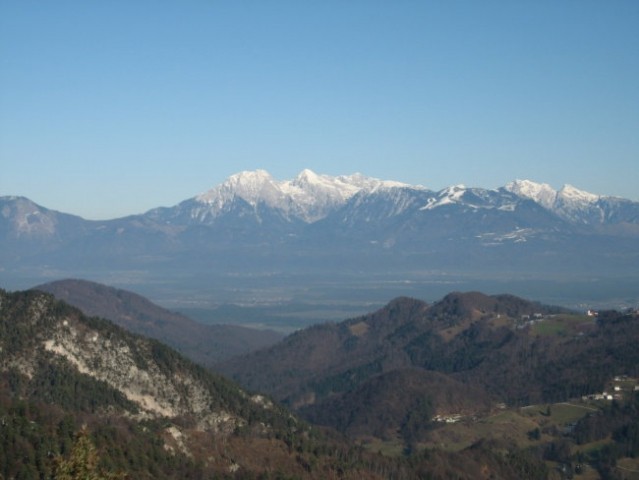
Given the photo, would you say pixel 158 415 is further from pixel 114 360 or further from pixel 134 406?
pixel 114 360

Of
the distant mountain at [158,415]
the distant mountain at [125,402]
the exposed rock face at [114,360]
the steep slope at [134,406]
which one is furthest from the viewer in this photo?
the exposed rock face at [114,360]

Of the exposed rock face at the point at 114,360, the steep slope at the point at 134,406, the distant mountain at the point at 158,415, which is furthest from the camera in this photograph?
the exposed rock face at the point at 114,360

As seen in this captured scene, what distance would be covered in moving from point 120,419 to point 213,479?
1668 cm

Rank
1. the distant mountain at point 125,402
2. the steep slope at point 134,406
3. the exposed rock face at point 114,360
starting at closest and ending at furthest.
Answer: the distant mountain at point 125,402, the steep slope at point 134,406, the exposed rock face at point 114,360

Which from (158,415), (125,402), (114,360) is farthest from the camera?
(114,360)

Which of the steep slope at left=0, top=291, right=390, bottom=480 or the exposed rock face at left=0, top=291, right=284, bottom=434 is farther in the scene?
the exposed rock face at left=0, top=291, right=284, bottom=434

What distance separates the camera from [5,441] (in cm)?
8312

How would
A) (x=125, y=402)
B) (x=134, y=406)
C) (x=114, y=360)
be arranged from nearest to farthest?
(x=125, y=402), (x=134, y=406), (x=114, y=360)

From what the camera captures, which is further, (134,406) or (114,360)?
(114,360)

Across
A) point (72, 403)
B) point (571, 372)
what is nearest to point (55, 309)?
point (72, 403)

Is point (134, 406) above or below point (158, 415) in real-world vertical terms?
above

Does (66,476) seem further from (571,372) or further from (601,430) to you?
(571,372)

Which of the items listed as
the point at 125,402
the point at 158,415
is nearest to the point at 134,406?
the point at 125,402

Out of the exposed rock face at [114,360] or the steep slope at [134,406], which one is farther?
the exposed rock face at [114,360]
